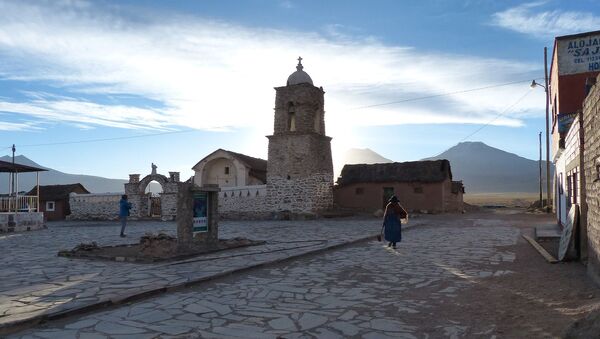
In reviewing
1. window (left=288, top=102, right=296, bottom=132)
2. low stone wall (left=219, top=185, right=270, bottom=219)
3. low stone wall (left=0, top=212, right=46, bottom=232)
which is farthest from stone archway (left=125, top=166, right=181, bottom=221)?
low stone wall (left=0, top=212, right=46, bottom=232)

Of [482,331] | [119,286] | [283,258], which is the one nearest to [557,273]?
[482,331]

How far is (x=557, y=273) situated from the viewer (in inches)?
304

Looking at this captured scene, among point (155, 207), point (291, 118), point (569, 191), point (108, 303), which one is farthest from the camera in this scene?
point (155, 207)

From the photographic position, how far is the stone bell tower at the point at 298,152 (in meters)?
26.9

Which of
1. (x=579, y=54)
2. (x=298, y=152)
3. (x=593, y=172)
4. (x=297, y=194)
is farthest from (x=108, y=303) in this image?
(x=298, y=152)

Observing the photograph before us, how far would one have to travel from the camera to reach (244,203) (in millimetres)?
27953

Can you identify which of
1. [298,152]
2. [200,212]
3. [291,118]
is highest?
[291,118]

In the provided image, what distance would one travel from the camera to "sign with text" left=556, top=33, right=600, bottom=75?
15.6 metres

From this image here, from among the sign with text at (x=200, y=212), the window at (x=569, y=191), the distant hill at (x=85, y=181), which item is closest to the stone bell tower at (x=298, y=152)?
the window at (x=569, y=191)

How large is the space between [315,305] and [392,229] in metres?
6.33

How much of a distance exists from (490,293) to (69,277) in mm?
6383

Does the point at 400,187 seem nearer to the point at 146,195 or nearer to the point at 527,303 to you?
the point at 146,195

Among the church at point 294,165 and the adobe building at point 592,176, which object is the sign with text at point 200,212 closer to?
the adobe building at point 592,176

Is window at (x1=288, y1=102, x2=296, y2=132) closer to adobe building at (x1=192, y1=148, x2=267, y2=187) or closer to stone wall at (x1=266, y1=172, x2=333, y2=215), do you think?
stone wall at (x1=266, y1=172, x2=333, y2=215)
